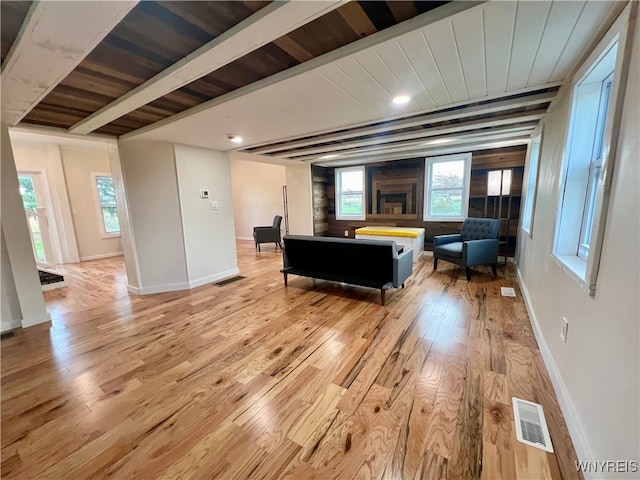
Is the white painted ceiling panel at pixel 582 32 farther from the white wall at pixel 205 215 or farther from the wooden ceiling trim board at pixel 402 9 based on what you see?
the white wall at pixel 205 215

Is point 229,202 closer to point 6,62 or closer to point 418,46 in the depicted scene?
point 6,62

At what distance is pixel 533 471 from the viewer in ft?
3.75

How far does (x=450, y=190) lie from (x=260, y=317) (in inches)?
178

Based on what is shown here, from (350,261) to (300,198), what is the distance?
340 centimetres

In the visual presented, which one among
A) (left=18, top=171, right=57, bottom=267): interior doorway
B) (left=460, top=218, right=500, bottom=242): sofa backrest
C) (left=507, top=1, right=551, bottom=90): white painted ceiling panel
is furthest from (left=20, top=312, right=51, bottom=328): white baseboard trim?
(left=460, top=218, right=500, bottom=242): sofa backrest

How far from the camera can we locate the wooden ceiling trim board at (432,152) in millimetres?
4168

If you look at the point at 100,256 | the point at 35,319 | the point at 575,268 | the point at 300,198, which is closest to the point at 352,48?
the point at 575,268

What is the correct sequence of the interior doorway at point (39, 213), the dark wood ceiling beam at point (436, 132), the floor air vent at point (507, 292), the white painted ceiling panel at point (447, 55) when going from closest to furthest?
the white painted ceiling panel at point (447, 55) < the dark wood ceiling beam at point (436, 132) < the floor air vent at point (507, 292) < the interior doorway at point (39, 213)

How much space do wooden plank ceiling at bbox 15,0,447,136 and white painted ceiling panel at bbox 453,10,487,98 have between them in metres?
0.18

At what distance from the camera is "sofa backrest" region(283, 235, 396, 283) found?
2979 millimetres

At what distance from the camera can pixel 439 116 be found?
2689mm

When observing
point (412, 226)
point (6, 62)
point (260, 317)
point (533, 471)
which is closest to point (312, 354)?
point (260, 317)

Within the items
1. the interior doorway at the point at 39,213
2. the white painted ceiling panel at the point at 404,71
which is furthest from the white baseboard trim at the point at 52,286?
the white painted ceiling panel at the point at 404,71

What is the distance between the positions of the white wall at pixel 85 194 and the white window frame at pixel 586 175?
789 cm
